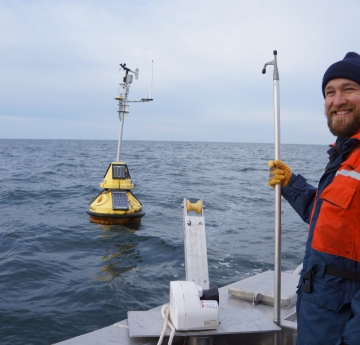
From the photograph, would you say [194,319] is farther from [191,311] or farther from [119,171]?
[119,171]

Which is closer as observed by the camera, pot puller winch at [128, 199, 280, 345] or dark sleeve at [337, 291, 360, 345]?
dark sleeve at [337, 291, 360, 345]

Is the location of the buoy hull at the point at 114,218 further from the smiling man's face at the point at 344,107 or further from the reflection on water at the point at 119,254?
the smiling man's face at the point at 344,107

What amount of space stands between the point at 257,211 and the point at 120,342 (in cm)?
1215

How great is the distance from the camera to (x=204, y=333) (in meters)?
2.65

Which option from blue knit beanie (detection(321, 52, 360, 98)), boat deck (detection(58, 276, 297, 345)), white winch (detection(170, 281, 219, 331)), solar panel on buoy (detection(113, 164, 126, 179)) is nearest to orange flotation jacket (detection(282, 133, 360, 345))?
blue knit beanie (detection(321, 52, 360, 98))

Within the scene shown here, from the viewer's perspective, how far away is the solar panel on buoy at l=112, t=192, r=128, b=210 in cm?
1060

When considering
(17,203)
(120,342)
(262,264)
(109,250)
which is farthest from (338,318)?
(17,203)

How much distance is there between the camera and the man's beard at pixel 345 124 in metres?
2.22

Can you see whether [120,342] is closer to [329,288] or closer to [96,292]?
[329,288]

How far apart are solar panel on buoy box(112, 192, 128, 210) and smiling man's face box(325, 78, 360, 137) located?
863 cm

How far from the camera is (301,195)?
107 inches

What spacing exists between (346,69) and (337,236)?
0.84 m

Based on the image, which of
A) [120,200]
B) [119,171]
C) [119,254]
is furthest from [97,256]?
[119,171]

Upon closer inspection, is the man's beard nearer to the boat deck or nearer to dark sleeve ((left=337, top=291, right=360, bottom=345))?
dark sleeve ((left=337, top=291, right=360, bottom=345))
